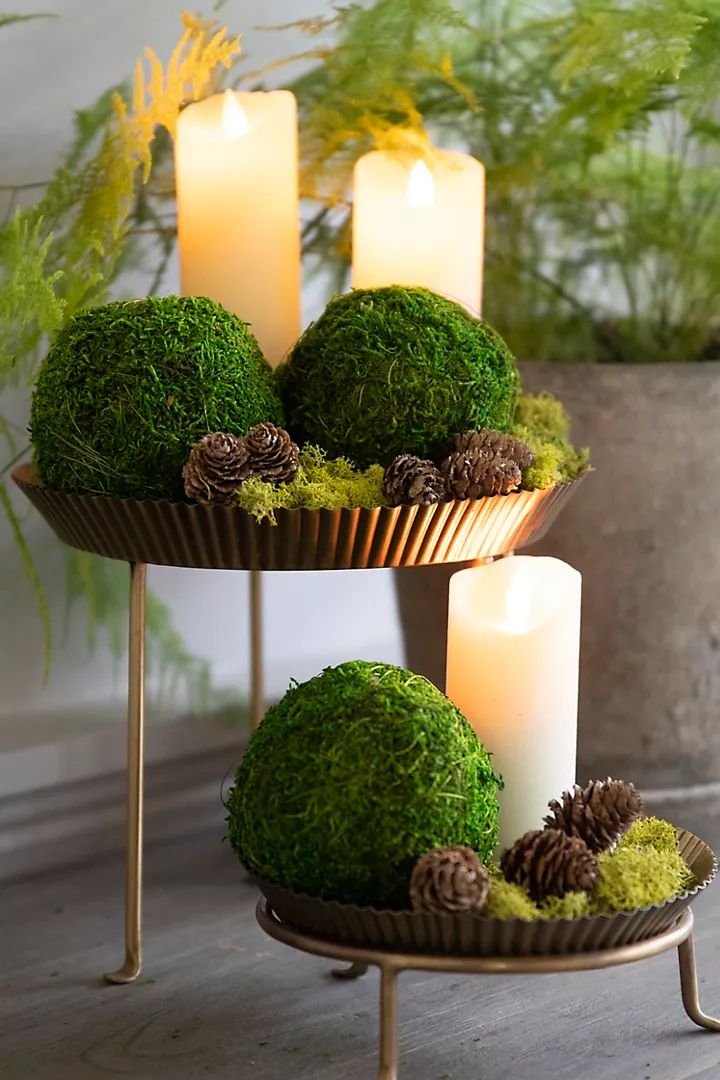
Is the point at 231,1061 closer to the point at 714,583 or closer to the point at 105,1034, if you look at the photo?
the point at 105,1034

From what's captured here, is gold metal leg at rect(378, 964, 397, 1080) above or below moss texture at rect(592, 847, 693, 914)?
below

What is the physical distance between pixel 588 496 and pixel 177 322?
411 mm

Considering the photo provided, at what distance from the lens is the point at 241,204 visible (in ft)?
3.14

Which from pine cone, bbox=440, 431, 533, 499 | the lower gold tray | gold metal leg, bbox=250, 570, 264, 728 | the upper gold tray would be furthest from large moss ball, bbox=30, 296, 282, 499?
gold metal leg, bbox=250, 570, 264, 728

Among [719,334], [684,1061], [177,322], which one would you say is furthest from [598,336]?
[684,1061]

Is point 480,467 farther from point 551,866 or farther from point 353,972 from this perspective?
point 353,972

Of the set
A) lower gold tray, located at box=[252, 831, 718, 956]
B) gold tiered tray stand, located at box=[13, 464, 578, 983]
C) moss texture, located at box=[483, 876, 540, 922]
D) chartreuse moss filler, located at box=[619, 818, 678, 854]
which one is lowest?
chartreuse moss filler, located at box=[619, 818, 678, 854]

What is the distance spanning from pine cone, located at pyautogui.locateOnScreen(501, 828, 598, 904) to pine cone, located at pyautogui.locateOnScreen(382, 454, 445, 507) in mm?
202

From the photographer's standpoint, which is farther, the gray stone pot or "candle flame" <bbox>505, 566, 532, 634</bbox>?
the gray stone pot

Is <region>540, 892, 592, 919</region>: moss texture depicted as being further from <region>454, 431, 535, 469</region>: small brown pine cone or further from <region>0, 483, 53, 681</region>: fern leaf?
<region>0, 483, 53, 681</region>: fern leaf

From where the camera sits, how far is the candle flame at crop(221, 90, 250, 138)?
958 millimetres

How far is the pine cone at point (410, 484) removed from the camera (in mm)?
826

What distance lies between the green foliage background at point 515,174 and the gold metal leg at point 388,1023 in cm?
51

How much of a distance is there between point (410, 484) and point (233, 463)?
103mm
